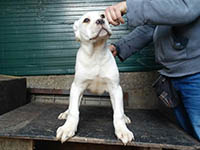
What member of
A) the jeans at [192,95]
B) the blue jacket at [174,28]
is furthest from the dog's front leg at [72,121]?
the jeans at [192,95]

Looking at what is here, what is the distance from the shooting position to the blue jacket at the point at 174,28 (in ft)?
2.97

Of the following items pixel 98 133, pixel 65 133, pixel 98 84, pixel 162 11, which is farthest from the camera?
pixel 98 84

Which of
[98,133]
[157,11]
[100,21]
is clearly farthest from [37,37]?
[157,11]

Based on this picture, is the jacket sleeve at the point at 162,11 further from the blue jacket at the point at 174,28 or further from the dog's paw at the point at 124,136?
the dog's paw at the point at 124,136

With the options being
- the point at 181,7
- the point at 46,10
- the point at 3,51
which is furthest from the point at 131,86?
the point at 3,51

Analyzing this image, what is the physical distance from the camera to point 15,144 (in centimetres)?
116

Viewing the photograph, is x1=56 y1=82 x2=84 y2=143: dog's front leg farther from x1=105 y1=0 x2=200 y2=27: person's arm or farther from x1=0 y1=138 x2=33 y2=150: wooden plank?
x1=105 y1=0 x2=200 y2=27: person's arm

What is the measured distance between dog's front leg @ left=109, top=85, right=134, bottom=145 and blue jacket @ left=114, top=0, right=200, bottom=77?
49 cm

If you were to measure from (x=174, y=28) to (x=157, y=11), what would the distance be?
1.16ft

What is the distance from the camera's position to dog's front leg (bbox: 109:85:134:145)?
1.00 metres

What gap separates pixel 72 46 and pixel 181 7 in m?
1.84

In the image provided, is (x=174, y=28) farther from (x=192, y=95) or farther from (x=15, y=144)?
(x=15, y=144)

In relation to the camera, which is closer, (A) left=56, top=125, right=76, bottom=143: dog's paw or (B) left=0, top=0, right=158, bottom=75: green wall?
(A) left=56, top=125, right=76, bottom=143: dog's paw

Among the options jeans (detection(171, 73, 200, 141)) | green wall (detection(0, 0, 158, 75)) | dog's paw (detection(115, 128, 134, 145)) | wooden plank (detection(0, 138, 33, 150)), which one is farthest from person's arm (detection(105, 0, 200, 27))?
green wall (detection(0, 0, 158, 75))
